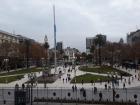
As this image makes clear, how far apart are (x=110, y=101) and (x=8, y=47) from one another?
102377 millimetres

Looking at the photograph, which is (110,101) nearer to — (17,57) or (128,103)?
(128,103)

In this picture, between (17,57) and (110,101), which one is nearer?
(110,101)

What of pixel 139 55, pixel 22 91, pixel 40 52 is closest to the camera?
pixel 22 91

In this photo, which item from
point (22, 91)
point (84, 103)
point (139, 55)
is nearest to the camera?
point (22, 91)

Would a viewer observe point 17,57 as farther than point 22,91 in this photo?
Yes

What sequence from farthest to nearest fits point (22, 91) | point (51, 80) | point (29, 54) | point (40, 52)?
point (40, 52)
point (29, 54)
point (51, 80)
point (22, 91)

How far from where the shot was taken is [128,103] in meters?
42.1

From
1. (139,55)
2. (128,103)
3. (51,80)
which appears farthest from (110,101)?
(139,55)

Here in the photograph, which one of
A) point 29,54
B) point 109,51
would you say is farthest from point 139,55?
point 29,54

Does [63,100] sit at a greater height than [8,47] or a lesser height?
lesser

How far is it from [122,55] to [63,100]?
11654 cm

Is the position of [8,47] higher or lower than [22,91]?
higher

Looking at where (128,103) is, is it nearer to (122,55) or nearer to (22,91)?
(22,91)

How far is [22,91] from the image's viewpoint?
40.2 meters
